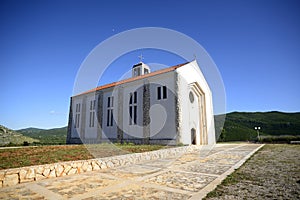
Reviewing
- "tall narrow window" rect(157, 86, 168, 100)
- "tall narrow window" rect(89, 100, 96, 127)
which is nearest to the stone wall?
"tall narrow window" rect(157, 86, 168, 100)

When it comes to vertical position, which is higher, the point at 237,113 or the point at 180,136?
the point at 237,113

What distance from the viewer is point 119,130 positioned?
68.0 ft

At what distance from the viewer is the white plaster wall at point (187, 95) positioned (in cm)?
1735

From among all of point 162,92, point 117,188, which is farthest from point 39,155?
point 162,92

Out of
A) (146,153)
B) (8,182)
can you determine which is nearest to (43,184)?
(8,182)

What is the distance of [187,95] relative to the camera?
19.0 meters

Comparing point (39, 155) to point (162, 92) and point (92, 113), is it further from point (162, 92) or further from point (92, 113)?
point (92, 113)

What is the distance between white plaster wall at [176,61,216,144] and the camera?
56.9 feet

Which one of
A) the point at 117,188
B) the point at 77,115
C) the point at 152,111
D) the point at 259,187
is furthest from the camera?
the point at 77,115

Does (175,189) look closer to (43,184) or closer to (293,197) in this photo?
(293,197)

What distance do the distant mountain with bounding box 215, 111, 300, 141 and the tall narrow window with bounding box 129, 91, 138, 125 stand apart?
16653 mm

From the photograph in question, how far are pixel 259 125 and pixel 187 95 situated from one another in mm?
40600

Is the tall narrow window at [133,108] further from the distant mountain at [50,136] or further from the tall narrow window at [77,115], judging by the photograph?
the tall narrow window at [77,115]

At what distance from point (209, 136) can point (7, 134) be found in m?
25.5
